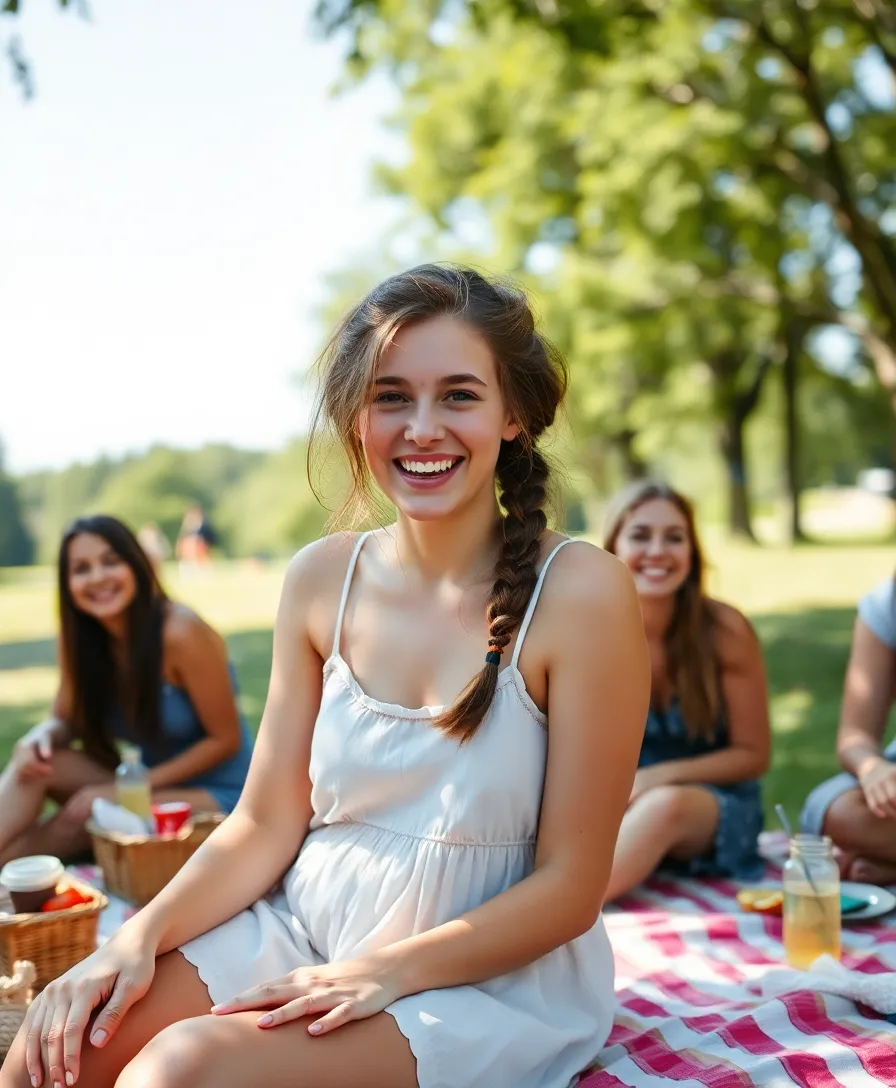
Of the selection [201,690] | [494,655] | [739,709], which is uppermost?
[494,655]

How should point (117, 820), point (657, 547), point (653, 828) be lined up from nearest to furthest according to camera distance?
point (653, 828) → point (117, 820) → point (657, 547)

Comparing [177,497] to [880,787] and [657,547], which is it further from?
[880,787]

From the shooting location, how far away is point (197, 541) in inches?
947

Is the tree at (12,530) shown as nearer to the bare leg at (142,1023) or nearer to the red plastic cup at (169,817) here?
the red plastic cup at (169,817)

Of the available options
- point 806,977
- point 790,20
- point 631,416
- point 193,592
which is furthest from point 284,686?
point 631,416

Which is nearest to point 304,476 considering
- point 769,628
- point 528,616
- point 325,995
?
point 769,628

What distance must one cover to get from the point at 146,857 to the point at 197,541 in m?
20.8

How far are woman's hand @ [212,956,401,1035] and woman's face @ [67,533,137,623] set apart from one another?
2.61m

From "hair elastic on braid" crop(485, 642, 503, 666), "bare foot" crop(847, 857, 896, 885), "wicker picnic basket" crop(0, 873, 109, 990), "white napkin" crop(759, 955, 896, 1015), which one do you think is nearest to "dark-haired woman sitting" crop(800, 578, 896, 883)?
"bare foot" crop(847, 857, 896, 885)

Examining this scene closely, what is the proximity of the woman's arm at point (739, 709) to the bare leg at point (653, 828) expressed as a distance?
13 cm

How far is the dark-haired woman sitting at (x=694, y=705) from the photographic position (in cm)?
381

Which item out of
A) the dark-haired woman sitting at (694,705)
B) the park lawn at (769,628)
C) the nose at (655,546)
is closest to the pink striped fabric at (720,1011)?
the dark-haired woman sitting at (694,705)

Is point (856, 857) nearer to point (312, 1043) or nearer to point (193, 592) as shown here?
point (312, 1043)

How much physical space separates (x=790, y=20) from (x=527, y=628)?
8830 mm
